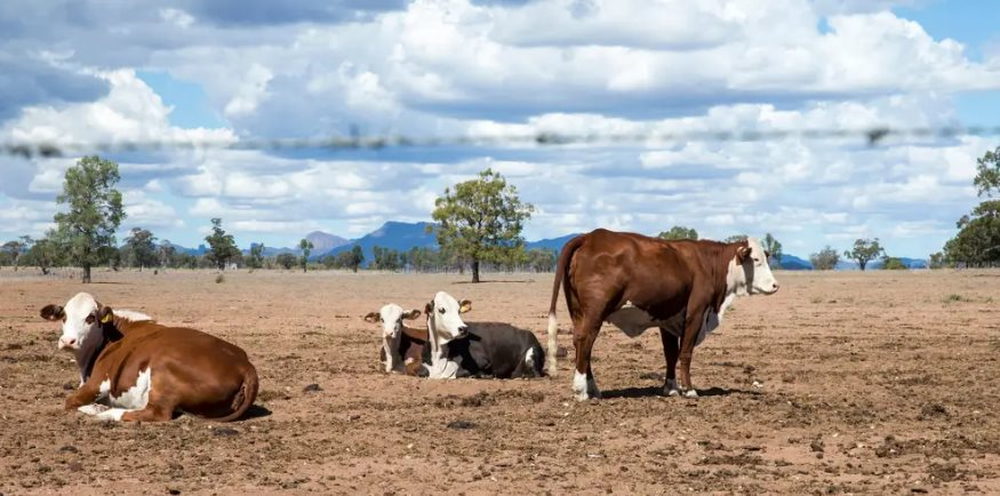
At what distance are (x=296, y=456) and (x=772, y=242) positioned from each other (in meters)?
155

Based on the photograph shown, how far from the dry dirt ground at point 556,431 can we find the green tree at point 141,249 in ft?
478

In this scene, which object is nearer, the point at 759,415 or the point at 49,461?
the point at 49,461

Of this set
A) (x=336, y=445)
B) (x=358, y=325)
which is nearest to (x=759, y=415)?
(x=336, y=445)

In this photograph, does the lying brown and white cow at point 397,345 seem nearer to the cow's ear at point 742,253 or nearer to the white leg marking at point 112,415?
the cow's ear at point 742,253

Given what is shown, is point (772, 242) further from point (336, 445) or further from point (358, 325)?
point (336, 445)

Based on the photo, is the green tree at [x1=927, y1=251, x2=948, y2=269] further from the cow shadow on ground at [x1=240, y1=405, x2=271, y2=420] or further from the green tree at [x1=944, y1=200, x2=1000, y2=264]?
the cow shadow on ground at [x1=240, y1=405, x2=271, y2=420]

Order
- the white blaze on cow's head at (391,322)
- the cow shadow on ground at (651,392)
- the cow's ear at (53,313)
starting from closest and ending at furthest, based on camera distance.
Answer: the cow's ear at (53,313)
the cow shadow on ground at (651,392)
the white blaze on cow's head at (391,322)

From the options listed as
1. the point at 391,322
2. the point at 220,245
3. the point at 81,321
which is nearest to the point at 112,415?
the point at 81,321

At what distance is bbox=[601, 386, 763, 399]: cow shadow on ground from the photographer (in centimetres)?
1430

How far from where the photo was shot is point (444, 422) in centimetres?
1232

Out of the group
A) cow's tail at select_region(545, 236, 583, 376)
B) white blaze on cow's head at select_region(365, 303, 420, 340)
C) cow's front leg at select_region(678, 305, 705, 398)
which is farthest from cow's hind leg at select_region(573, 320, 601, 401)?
white blaze on cow's head at select_region(365, 303, 420, 340)

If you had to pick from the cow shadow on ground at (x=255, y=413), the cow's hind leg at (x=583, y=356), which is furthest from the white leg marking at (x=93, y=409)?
the cow's hind leg at (x=583, y=356)

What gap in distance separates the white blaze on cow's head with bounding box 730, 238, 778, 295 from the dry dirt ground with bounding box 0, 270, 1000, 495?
109 cm

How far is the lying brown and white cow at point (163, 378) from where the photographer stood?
1195 centimetres
